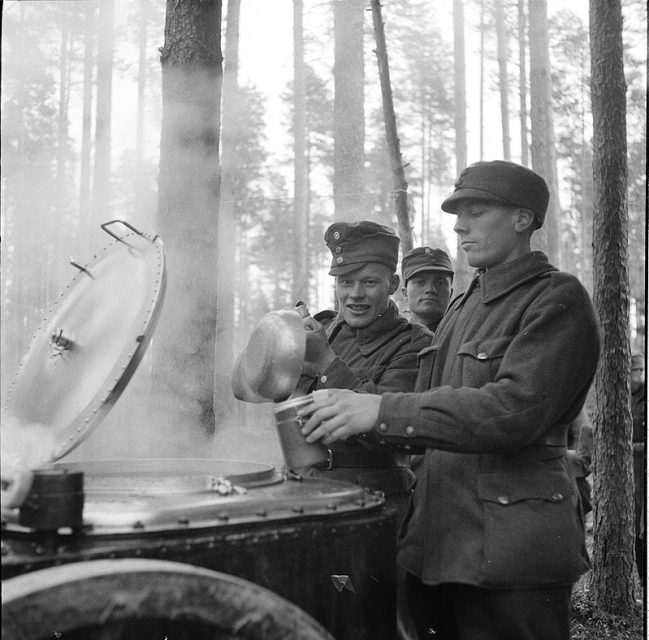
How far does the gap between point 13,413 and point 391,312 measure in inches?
67.7

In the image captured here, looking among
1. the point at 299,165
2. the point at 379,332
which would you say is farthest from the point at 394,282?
the point at 299,165

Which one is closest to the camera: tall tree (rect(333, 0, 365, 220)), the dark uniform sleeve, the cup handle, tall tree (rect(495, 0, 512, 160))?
the cup handle

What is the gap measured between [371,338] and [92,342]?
135 cm

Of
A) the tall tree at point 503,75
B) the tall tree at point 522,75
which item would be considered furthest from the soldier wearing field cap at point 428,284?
the tall tree at point 503,75

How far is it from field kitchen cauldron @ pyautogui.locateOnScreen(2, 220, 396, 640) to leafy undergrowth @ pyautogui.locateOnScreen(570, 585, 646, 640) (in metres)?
2.58

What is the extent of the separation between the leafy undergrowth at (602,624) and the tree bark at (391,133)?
3368 mm

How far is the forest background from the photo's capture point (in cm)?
466

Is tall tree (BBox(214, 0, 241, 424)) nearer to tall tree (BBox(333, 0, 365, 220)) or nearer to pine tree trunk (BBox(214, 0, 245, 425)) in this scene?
pine tree trunk (BBox(214, 0, 245, 425))

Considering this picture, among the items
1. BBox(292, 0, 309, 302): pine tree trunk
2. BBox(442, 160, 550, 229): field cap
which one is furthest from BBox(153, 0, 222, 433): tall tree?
BBox(292, 0, 309, 302): pine tree trunk

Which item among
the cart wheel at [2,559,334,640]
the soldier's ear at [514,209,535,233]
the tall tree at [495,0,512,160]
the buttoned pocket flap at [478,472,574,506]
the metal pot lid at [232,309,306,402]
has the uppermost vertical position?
the tall tree at [495,0,512,160]

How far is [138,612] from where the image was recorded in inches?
61.5

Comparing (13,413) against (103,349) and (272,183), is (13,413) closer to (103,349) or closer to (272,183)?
(103,349)

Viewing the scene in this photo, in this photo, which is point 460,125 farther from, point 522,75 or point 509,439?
point 509,439

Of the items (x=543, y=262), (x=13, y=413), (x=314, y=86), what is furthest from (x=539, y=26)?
(x=314, y=86)
